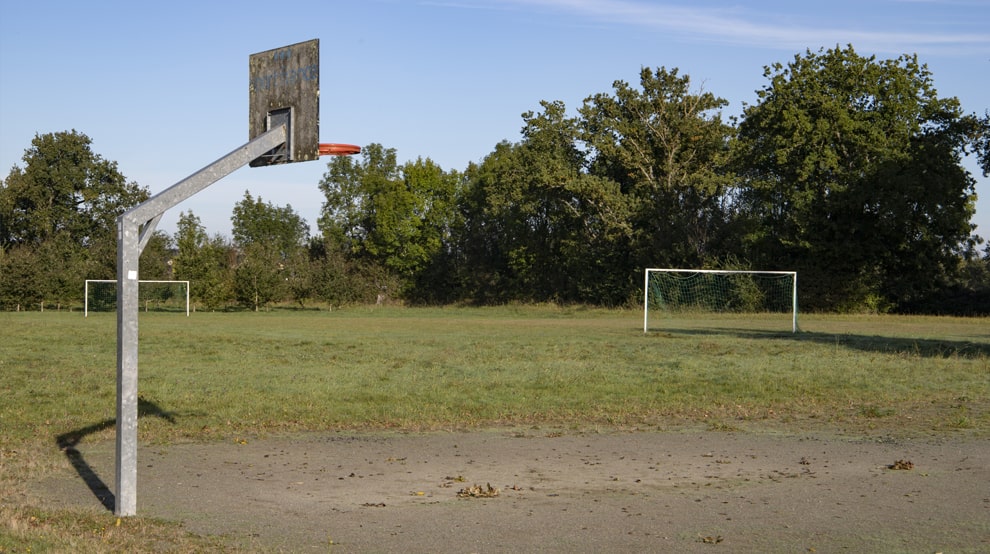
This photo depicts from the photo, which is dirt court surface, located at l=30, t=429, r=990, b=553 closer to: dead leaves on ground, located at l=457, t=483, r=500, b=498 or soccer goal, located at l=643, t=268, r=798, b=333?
dead leaves on ground, located at l=457, t=483, r=500, b=498

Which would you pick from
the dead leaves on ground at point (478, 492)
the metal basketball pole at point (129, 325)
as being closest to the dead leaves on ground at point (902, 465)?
the dead leaves on ground at point (478, 492)

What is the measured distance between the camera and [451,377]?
1783 cm

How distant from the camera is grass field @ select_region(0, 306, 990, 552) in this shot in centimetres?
1159

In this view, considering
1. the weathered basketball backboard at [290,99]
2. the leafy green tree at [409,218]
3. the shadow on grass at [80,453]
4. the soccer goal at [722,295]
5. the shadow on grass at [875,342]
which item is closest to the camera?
the shadow on grass at [80,453]

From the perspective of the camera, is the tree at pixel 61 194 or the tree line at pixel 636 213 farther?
the tree at pixel 61 194

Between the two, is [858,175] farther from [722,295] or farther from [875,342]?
[875,342]

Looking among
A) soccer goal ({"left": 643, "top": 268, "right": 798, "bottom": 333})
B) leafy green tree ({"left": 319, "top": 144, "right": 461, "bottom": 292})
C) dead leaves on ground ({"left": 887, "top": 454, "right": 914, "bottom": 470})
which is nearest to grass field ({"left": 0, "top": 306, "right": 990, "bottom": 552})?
dead leaves on ground ({"left": 887, "top": 454, "right": 914, "bottom": 470})

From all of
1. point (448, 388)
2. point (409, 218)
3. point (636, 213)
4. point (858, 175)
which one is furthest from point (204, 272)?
point (448, 388)

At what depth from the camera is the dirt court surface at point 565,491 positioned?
6.66 m

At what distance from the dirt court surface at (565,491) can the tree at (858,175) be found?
3872cm

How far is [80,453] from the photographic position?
9.95 metres

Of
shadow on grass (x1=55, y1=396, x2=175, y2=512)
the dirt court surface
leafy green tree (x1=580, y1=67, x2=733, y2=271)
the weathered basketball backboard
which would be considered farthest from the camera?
leafy green tree (x1=580, y1=67, x2=733, y2=271)

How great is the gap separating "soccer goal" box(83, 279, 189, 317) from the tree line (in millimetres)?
1232

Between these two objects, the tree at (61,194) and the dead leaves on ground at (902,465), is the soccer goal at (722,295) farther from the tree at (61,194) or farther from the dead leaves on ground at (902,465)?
the tree at (61,194)
